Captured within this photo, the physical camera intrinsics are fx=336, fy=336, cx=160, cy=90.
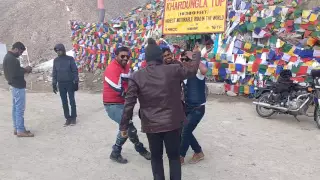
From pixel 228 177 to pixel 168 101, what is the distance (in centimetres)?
158

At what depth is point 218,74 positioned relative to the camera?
10023 millimetres

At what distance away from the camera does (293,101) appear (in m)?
6.88

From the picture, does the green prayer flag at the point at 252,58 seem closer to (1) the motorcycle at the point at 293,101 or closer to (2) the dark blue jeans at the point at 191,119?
(1) the motorcycle at the point at 293,101

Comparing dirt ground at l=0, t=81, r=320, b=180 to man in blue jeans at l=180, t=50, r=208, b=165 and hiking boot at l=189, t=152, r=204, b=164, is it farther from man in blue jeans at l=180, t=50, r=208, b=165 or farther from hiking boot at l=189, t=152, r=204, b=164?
man in blue jeans at l=180, t=50, r=208, b=165

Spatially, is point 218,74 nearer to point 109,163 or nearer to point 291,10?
point 291,10

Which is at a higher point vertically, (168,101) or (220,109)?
(168,101)

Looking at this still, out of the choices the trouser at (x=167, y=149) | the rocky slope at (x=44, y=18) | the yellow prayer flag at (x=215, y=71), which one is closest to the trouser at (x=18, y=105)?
the trouser at (x=167, y=149)

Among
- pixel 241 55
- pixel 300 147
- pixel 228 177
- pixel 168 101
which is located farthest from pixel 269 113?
pixel 168 101

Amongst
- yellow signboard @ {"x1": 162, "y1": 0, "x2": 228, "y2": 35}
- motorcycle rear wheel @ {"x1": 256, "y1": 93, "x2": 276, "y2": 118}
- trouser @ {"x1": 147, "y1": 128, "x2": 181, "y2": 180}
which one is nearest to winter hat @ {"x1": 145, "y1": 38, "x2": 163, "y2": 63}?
trouser @ {"x1": 147, "y1": 128, "x2": 181, "y2": 180}

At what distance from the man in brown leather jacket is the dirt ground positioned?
1.04m

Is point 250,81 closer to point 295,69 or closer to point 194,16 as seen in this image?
point 295,69

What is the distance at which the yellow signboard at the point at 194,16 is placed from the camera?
10105mm

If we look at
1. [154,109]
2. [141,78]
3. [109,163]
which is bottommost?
[109,163]

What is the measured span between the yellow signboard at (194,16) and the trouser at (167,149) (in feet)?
23.2
